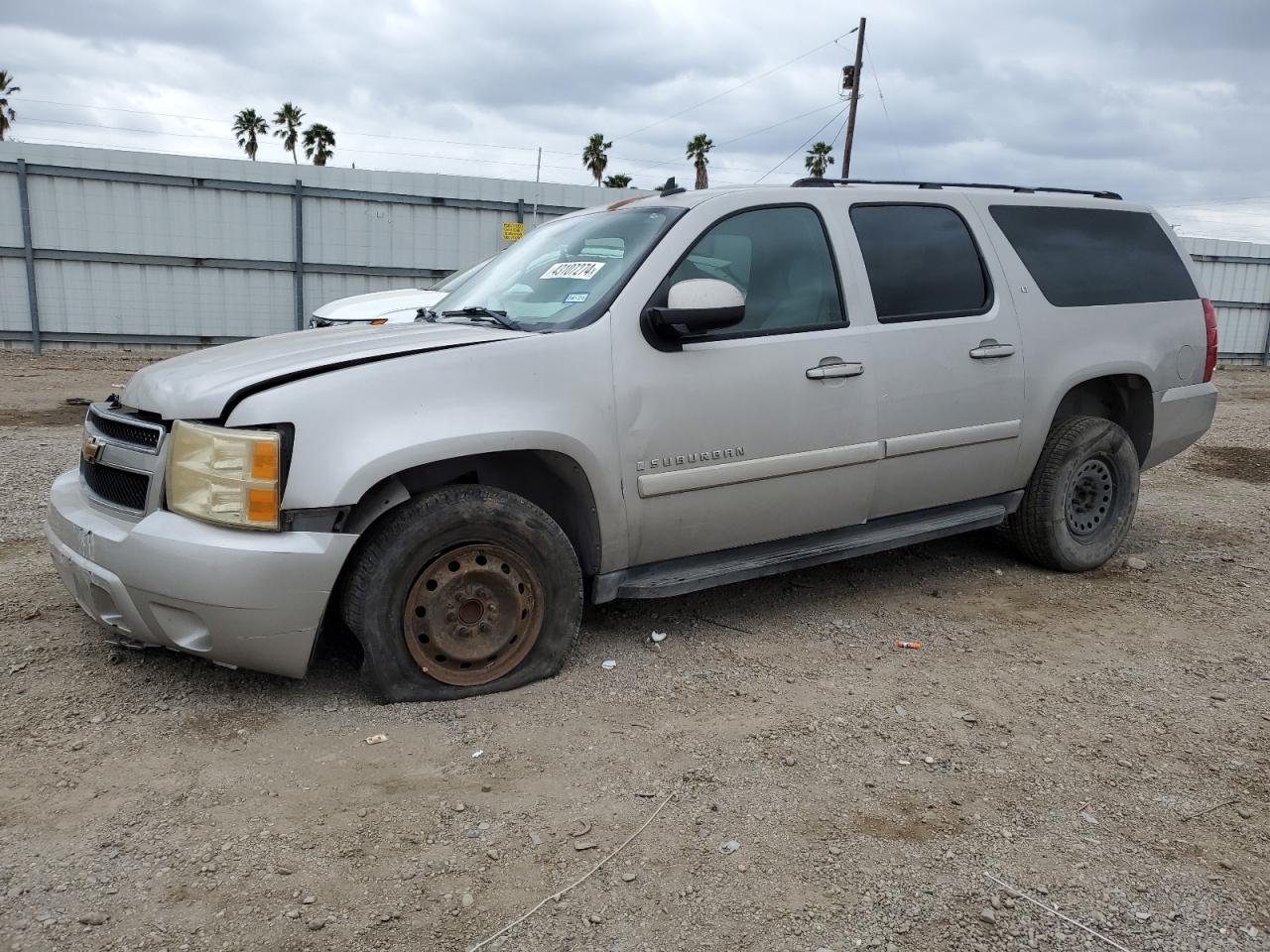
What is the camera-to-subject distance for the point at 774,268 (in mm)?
4020

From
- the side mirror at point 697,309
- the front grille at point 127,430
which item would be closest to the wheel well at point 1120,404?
the side mirror at point 697,309

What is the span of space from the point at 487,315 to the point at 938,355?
76.3 inches

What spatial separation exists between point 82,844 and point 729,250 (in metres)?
2.92

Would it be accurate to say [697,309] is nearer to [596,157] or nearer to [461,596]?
[461,596]

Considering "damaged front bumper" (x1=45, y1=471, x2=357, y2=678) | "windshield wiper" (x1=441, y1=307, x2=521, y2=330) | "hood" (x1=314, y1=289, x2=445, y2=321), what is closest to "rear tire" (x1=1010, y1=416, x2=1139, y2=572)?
"windshield wiper" (x1=441, y1=307, x2=521, y2=330)

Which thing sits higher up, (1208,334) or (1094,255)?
(1094,255)

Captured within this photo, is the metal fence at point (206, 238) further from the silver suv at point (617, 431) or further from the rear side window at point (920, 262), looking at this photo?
the rear side window at point (920, 262)

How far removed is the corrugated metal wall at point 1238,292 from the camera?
838 inches

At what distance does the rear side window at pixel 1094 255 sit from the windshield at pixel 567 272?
6.34 feet

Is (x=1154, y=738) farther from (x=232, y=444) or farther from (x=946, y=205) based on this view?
(x=232, y=444)

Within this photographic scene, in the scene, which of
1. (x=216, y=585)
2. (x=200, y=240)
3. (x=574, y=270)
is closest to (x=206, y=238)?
(x=200, y=240)

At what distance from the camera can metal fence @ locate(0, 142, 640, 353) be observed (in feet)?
48.6

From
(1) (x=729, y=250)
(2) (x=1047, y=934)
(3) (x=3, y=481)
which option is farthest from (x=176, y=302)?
(2) (x=1047, y=934)

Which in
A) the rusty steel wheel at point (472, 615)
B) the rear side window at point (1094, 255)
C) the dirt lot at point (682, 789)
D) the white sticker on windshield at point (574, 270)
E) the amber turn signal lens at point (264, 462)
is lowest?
the dirt lot at point (682, 789)
